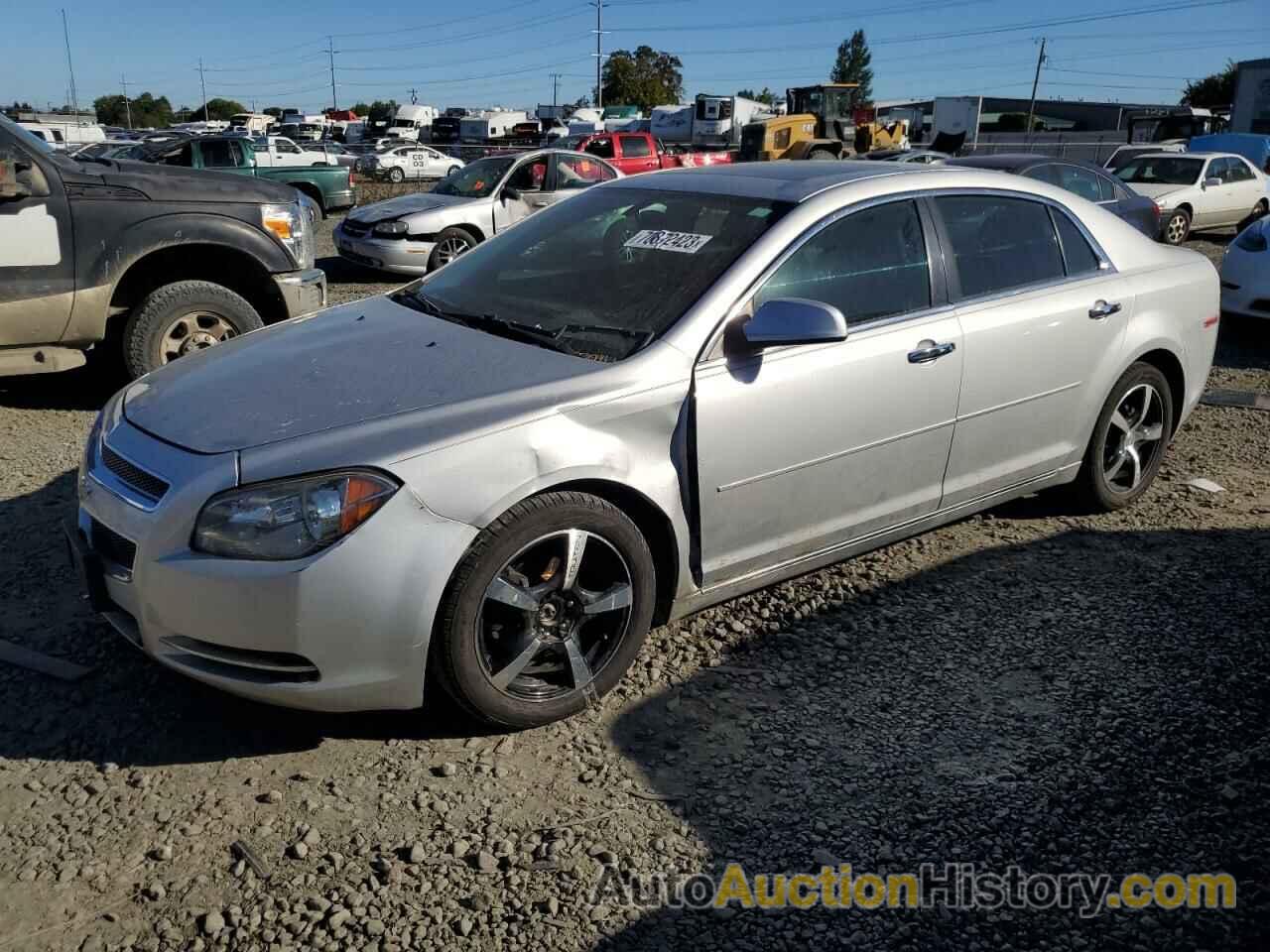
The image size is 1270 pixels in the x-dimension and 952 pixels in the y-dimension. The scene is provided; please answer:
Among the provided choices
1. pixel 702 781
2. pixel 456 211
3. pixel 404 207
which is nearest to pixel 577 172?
pixel 456 211

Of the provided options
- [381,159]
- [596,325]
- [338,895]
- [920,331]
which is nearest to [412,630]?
[338,895]

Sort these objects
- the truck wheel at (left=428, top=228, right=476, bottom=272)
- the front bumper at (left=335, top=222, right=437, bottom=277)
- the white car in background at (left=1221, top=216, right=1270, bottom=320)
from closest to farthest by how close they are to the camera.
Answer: the white car in background at (left=1221, top=216, right=1270, bottom=320)
the front bumper at (left=335, top=222, right=437, bottom=277)
the truck wheel at (left=428, top=228, right=476, bottom=272)

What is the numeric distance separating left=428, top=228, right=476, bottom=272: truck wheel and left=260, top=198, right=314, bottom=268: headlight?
15.5 feet

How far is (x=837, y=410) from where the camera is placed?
3.45m

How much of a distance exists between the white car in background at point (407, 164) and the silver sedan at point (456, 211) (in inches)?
757

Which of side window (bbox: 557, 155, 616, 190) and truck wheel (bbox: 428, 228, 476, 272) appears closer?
truck wheel (bbox: 428, 228, 476, 272)

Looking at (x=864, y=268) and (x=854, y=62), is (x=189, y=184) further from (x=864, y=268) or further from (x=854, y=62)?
(x=854, y=62)

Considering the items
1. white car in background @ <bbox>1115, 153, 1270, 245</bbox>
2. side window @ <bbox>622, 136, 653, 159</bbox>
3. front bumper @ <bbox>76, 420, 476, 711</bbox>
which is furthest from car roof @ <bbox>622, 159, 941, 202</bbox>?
side window @ <bbox>622, 136, 653, 159</bbox>

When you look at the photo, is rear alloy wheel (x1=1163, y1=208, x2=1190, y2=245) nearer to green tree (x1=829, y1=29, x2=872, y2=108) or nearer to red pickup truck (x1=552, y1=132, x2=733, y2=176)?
red pickup truck (x1=552, y1=132, x2=733, y2=176)

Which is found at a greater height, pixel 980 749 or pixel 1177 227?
pixel 1177 227

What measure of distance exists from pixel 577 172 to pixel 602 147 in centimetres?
1132

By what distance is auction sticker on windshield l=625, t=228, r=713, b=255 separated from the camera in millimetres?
3557

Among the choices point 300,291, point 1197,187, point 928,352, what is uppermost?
point 928,352


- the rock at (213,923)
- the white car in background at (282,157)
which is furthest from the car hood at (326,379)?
the white car in background at (282,157)
